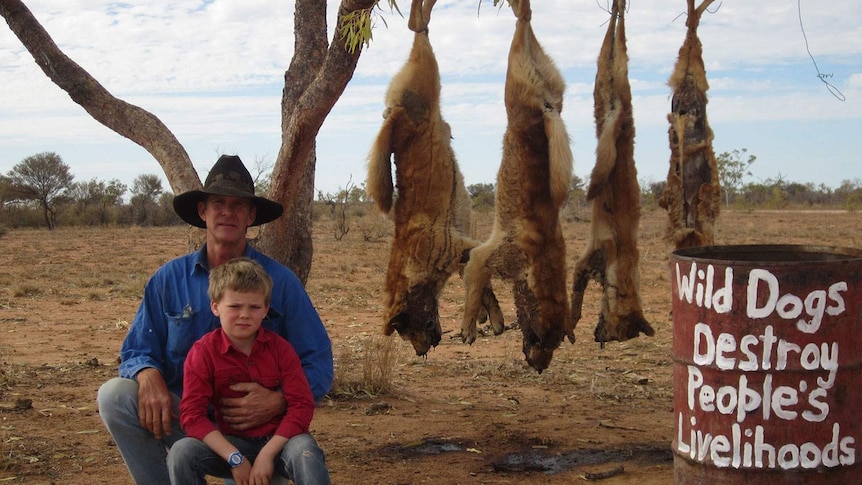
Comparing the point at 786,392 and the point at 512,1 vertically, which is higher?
the point at 512,1

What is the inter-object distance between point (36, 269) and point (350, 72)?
1695cm

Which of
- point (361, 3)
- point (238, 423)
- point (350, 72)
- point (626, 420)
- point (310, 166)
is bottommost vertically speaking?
point (626, 420)

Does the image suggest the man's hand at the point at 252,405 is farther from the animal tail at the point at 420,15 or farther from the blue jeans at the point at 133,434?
the animal tail at the point at 420,15

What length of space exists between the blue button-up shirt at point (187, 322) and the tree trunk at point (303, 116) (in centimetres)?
156

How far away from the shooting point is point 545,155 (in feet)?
18.7

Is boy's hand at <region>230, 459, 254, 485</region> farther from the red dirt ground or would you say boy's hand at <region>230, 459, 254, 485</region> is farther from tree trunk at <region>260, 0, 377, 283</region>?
tree trunk at <region>260, 0, 377, 283</region>

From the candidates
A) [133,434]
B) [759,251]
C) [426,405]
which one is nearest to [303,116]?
[133,434]

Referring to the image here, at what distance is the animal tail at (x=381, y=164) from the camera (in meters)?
5.90

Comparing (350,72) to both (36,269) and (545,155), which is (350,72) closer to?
(545,155)

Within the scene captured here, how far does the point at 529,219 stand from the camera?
5738 mm

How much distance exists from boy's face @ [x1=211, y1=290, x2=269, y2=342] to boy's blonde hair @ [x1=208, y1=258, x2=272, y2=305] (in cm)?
2

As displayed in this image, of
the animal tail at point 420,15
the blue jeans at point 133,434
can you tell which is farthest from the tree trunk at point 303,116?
the blue jeans at point 133,434

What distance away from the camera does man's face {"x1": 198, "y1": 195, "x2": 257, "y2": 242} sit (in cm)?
426

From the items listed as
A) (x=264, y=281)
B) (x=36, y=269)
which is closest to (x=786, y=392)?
(x=264, y=281)
